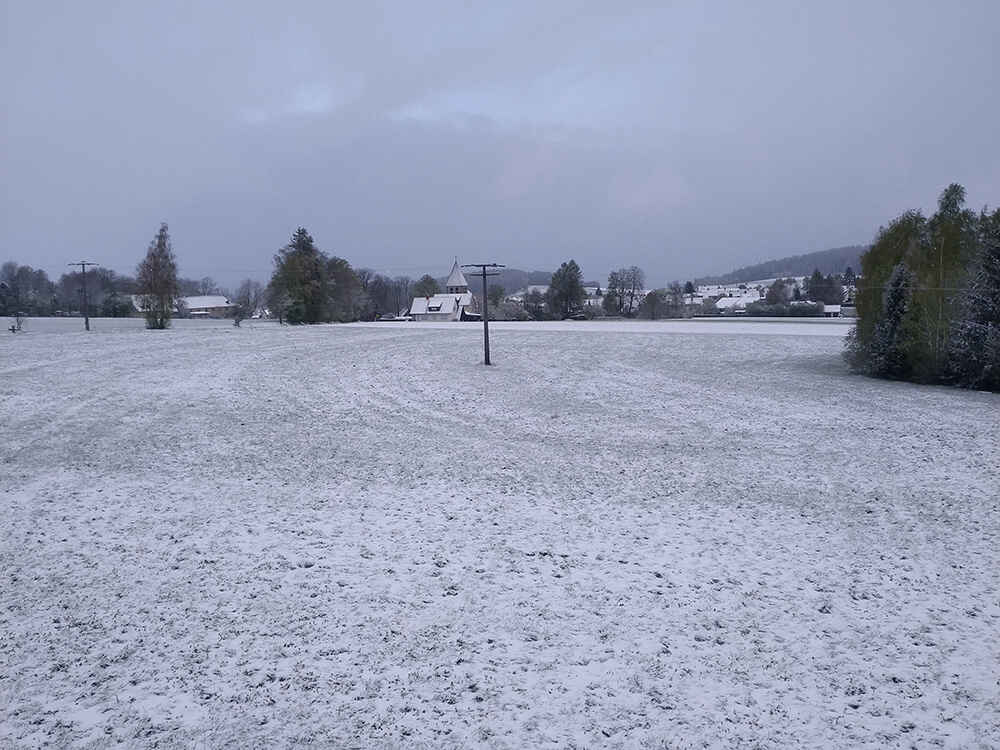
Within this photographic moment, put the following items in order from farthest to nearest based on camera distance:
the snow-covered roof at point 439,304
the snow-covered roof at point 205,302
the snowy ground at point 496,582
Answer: the snow-covered roof at point 205,302
the snow-covered roof at point 439,304
the snowy ground at point 496,582

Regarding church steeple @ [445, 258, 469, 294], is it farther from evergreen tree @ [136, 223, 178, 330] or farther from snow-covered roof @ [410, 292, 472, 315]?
evergreen tree @ [136, 223, 178, 330]

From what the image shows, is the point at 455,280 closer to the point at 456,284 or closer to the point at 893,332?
the point at 456,284

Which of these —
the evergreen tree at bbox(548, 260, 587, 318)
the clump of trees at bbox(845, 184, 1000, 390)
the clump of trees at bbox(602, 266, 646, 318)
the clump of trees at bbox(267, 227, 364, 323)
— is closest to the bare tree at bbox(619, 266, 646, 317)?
the clump of trees at bbox(602, 266, 646, 318)

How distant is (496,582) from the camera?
611 cm

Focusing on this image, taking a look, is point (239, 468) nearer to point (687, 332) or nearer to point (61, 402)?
point (61, 402)

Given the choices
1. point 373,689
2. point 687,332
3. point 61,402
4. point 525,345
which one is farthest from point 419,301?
point 373,689

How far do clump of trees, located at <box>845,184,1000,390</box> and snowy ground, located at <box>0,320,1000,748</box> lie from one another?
8.10m

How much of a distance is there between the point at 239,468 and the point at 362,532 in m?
3.72

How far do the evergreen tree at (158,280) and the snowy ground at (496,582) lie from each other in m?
41.6

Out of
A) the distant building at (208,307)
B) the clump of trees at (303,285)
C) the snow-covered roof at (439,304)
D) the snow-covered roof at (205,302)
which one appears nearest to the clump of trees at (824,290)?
the snow-covered roof at (439,304)

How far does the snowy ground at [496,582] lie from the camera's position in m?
4.22

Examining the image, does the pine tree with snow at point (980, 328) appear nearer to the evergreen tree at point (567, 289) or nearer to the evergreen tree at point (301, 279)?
the evergreen tree at point (301, 279)

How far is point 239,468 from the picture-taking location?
10.0 m

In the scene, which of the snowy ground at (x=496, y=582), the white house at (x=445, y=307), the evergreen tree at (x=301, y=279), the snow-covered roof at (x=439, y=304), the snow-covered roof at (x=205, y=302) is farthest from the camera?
the snow-covered roof at (x=205, y=302)
